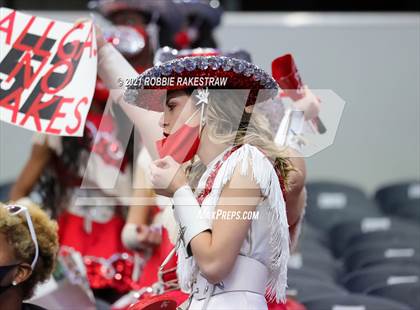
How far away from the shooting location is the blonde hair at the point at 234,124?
10.4ft

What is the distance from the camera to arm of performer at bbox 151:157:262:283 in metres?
2.94

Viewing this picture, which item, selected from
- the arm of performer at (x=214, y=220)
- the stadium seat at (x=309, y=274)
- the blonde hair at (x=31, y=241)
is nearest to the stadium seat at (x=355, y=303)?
the stadium seat at (x=309, y=274)

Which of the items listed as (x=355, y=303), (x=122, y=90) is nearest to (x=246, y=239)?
(x=122, y=90)

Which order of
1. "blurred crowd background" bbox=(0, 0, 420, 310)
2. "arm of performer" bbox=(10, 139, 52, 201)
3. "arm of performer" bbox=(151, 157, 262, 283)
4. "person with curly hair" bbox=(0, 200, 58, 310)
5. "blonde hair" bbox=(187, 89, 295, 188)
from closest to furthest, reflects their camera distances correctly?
"arm of performer" bbox=(151, 157, 262, 283)
"blonde hair" bbox=(187, 89, 295, 188)
"person with curly hair" bbox=(0, 200, 58, 310)
"arm of performer" bbox=(10, 139, 52, 201)
"blurred crowd background" bbox=(0, 0, 420, 310)

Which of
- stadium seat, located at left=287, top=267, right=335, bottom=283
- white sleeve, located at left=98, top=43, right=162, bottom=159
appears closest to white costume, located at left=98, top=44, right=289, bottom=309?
white sleeve, located at left=98, top=43, right=162, bottom=159

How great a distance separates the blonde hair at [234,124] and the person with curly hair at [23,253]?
846 mm

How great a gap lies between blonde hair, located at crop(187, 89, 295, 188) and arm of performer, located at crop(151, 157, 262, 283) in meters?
0.15

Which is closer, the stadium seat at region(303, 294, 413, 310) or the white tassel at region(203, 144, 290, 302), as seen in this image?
the white tassel at region(203, 144, 290, 302)

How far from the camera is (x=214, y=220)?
9.79 ft

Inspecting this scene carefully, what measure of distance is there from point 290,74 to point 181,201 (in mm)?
849

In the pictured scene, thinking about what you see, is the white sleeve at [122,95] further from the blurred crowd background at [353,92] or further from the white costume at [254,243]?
the blurred crowd background at [353,92]

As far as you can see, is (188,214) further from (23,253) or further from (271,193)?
(23,253)

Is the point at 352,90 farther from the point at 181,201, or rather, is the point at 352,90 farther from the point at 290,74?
the point at 181,201

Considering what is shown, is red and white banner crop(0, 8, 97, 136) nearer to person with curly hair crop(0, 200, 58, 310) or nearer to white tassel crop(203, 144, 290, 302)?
person with curly hair crop(0, 200, 58, 310)
